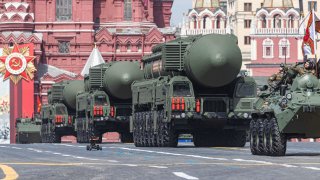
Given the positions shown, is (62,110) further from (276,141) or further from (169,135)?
(276,141)

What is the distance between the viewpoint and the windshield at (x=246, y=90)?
5656 cm

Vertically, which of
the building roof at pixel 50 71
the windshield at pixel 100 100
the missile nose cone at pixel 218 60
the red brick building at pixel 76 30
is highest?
the red brick building at pixel 76 30

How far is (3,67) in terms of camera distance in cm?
16500

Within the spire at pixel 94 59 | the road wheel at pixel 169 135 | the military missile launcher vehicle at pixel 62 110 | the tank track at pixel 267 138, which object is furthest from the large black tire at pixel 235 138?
the spire at pixel 94 59

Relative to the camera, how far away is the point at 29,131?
11406cm

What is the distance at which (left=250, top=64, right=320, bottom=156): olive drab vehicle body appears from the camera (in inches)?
1462

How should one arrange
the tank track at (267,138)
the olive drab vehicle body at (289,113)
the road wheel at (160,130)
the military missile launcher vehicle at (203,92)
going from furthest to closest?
the road wheel at (160,130) → the military missile launcher vehicle at (203,92) → the tank track at (267,138) → the olive drab vehicle body at (289,113)

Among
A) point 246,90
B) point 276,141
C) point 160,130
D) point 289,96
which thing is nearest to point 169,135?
point 160,130

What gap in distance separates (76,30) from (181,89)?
123125 millimetres

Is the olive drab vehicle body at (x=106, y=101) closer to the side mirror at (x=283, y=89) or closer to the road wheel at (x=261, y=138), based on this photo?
the road wheel at (x=261, y=138)

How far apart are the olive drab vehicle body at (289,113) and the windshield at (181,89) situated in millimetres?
16576

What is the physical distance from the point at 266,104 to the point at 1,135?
4997 inches

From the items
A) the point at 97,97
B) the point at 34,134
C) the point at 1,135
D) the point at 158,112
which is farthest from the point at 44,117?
the point at 1,135

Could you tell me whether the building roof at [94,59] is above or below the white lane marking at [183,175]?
above
